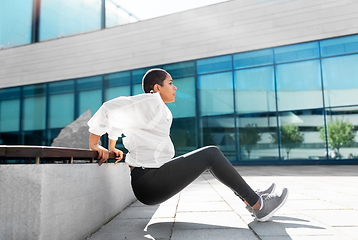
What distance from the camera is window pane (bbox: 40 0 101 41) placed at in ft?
43.8

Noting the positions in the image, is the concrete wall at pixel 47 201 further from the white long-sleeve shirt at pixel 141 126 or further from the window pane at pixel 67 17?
the window pane at pixel 67 17

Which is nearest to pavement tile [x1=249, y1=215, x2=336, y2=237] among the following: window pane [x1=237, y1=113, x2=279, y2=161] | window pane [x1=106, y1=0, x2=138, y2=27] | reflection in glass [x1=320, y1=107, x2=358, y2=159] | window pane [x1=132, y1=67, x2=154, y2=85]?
window pane [x1=237, y1=113, x2=279, y2=161]

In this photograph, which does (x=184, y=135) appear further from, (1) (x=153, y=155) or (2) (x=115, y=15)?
(1) (x=153, y=155)

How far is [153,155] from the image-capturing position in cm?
206

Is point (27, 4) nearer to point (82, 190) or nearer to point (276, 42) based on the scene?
point (276, 42)

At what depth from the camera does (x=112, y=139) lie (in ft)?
7.54

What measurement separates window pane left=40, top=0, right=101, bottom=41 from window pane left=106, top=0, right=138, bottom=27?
0.43 m

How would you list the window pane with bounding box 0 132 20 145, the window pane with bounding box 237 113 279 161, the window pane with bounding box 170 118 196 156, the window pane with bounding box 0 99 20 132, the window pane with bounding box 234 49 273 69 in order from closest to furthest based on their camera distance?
1. the window pane with bounding box 237 113 279 161
2. the window pane with bounding box 234 49 273 69
3. the window pane with bounding box 170 118 196 156
4. the window pane with bounding box 0 132 20 145
5. the window pane with bounding box 0 99 20 132

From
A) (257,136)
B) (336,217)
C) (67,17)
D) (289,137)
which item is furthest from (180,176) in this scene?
(67,17)

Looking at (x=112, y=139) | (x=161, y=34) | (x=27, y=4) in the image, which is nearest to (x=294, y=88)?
(x=161, y=34)

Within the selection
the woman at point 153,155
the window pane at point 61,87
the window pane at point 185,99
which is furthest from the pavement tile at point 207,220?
the window pane at point 61,87

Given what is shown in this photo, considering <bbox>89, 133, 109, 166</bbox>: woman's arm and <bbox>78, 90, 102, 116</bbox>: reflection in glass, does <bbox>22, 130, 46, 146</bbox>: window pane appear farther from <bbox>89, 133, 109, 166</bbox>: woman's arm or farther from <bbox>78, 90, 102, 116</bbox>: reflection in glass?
<bbox>89, 133, 109, 166</bbox>: woman's arm

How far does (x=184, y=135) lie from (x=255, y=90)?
3202mm

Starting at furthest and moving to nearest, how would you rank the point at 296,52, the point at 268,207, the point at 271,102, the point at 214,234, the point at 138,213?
1. the point at 271,102
2. the point at 296,52
3. the point at 138,213
4. the point at 268,207
5. the point at 214,234
